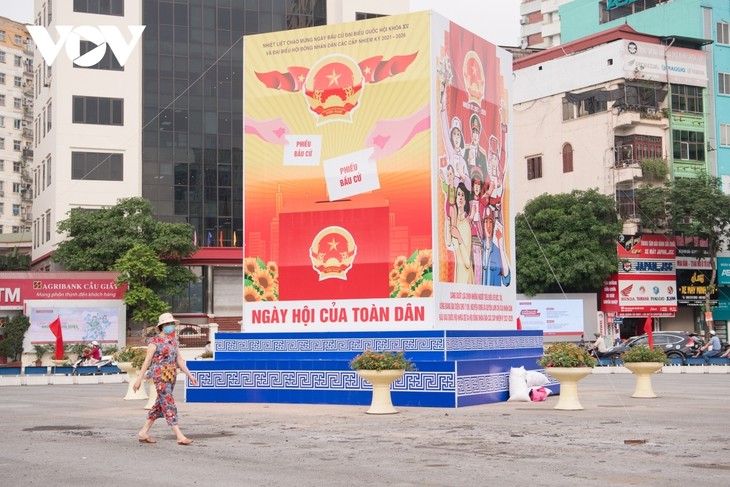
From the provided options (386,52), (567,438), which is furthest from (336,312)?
(567,438)

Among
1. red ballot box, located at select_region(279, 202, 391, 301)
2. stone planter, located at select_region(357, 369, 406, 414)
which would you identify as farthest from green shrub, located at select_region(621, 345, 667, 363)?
stone planter, located at select_region(357, 369, 406, 414)

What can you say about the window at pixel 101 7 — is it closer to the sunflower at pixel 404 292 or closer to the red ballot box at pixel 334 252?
the red ballot box at pixel 334 252

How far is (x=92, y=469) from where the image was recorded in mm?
11047

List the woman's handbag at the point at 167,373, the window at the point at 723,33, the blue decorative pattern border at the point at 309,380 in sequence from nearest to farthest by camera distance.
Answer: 1. the woman's handbag at the point at 167,373
2. the blue decorative pattern border at the point at 309,380
3. the window at the point at 723,33

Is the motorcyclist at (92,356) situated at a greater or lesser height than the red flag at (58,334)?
lesser

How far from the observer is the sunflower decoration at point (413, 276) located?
21.3m

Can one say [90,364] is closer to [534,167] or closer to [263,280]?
[263,280]

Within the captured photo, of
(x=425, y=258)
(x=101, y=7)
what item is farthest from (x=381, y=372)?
(x=101, y=7)

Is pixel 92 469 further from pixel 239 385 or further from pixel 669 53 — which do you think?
pixel 669 53

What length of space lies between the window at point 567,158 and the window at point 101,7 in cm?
2675

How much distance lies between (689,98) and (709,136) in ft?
8.37

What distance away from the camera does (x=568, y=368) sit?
62.0ft

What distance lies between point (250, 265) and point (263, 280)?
1.66ft

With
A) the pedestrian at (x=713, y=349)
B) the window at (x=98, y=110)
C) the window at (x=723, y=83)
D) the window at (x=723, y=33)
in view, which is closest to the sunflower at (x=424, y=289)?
the pedestrian at (x=713, y=349)
